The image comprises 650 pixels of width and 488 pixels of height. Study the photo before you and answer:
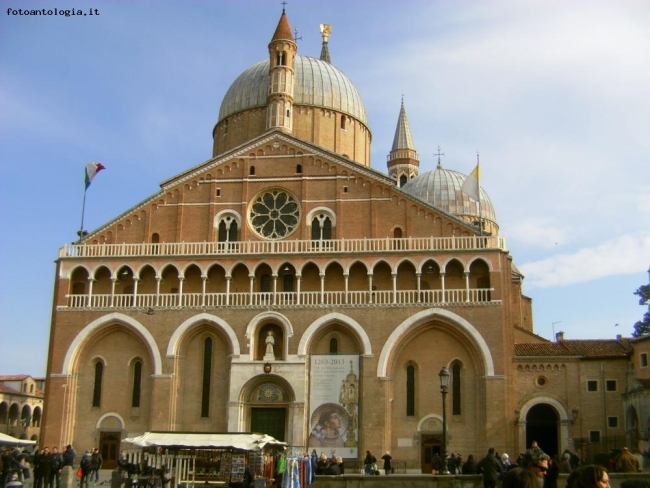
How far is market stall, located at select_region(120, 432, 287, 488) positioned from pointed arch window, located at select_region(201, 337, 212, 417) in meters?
11.0

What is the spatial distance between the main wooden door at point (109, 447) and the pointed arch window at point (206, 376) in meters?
3.85

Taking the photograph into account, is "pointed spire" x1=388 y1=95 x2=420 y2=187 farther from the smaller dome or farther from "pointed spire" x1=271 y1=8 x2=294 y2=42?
"pointed spire" x1=271 y1=8 x2=294 y2=42

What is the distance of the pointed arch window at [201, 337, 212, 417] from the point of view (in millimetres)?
37250

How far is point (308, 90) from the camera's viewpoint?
50.1m

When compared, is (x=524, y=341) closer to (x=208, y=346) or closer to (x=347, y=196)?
(x=347, y=196)

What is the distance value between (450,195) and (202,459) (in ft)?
106

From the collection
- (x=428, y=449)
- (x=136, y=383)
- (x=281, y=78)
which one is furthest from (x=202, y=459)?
(x=281, y=78)

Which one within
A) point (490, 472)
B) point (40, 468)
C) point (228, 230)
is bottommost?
point (40, 468)

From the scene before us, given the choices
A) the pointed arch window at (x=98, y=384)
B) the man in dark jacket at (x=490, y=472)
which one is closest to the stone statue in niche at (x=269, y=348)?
the pointed arch window at (x=98, y=384)

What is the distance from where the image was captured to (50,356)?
38.2 m

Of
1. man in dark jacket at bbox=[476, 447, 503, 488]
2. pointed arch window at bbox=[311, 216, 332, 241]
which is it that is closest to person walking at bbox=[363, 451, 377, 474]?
pointed arch window at bbox=[311, 216, 332, 241]

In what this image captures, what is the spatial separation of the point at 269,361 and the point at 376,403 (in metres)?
4.84

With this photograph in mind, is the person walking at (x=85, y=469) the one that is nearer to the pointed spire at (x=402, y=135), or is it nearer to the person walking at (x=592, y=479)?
the person walking at (x=592, y=479)

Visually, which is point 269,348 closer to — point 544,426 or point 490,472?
point 544,426
